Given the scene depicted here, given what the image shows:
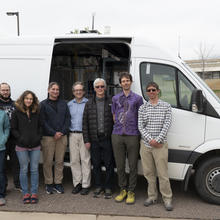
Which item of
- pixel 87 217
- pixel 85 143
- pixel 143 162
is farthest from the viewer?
pixel 85 143

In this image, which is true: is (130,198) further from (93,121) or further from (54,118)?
(54,118)

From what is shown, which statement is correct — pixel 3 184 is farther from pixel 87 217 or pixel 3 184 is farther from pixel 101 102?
pixel 101 102

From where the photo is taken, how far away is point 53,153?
4.50 metres

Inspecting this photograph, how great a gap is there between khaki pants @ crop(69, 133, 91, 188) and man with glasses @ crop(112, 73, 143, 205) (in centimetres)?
58

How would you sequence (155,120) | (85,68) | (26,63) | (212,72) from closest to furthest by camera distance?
1. (155,120)
2. (26,63)
3. (85,68)
4. (212,72)

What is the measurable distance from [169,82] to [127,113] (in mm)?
879

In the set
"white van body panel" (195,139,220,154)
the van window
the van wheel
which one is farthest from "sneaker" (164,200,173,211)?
the van window

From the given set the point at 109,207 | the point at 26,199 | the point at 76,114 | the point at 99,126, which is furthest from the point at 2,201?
the point at 99,126

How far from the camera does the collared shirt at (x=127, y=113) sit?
406 centimetres

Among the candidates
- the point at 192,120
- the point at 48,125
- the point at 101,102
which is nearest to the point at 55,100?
the point at 48,125

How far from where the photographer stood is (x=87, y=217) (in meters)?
3.75

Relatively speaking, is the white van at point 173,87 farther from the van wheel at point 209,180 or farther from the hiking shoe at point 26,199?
the hiking shoe at point 26,199

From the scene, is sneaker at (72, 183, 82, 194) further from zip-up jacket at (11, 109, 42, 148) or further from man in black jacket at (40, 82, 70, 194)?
zip-up jacket at (11, 109, 42, 148)

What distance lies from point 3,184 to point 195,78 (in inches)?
136
